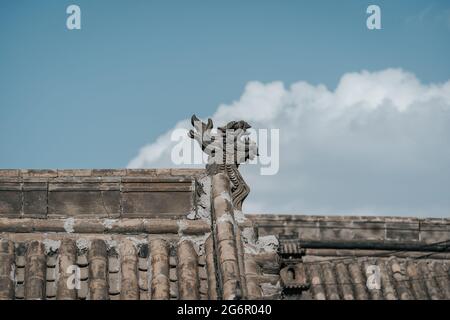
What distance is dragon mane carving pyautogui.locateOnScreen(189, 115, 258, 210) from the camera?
16.6 metres

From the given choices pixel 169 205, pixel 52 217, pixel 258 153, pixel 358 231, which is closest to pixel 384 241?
pixel 358 231

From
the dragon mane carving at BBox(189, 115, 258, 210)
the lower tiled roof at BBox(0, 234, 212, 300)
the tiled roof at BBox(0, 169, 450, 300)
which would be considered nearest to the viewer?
the lower tiled roof at BBox(0, 234, 212, 300)

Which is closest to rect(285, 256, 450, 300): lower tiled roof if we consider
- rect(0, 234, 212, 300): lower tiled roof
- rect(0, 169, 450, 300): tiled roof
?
rect(0, 169, 450, 300): tiled roof

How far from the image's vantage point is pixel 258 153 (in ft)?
55.7

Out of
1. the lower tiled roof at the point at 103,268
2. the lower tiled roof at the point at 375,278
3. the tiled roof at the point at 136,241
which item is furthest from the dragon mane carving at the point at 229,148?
the lower tiled roof at the point at 375,278

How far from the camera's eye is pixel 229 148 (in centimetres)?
1686

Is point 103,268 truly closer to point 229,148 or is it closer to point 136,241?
point 136,241

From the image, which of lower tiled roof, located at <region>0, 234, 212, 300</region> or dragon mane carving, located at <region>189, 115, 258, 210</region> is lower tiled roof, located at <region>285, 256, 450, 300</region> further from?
lower tiled roof, located at <region>0, 234, 212, 300</region>

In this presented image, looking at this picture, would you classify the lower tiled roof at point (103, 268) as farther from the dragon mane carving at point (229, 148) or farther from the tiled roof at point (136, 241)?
the dragon mane carving at point (229, 148)

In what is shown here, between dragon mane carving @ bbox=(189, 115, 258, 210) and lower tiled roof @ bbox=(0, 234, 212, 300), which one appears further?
dragon mane carving @ bbox=(189, 115, 258, 210)

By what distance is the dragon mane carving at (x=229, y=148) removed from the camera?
1656cm

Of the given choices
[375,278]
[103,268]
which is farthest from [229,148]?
[375,278]

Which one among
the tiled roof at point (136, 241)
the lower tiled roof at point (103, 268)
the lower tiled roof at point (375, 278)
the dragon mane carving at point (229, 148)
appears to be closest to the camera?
the lower tiled roof at point (103, 268)
